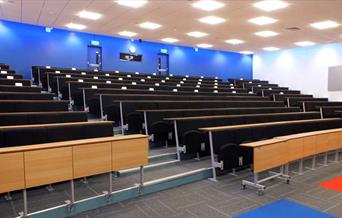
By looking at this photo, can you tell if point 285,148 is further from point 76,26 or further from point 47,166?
point 76,26

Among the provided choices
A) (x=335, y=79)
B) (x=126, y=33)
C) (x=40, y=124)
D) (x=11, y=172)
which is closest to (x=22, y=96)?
(x=40, y=124)

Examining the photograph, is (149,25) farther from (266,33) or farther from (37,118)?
(37,118)

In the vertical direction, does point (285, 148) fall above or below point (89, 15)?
below

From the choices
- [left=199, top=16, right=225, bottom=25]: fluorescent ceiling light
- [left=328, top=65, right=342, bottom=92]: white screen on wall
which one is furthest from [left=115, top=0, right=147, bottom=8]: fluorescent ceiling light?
[left=328, top=65, right=342, bottom=92]: white screen on wall

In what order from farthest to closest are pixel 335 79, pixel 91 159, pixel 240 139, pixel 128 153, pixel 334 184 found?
pixel 335 79
pixel 240 139
pixel 334 184
pixel 128 153
pixel 91 159

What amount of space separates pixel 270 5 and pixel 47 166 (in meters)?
5.85

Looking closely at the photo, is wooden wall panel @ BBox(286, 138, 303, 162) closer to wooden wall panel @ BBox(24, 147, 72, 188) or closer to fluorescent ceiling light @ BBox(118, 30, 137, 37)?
wooden wall panel @ BBox(24, 147, 72, 188)

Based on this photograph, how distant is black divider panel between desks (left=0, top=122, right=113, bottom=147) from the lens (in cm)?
263

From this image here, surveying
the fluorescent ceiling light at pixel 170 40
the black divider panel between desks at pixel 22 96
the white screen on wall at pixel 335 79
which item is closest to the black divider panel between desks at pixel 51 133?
the black divider panel between desks at pixel 22 96

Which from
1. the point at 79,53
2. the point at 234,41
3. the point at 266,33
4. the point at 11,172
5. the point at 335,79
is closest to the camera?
the point at 11,172

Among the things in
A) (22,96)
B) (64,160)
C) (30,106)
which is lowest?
(64,160)

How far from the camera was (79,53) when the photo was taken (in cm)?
954

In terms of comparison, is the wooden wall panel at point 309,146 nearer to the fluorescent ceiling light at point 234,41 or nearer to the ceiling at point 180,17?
the ceiling at point 180,17

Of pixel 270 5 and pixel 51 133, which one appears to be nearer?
pixel 51 133
